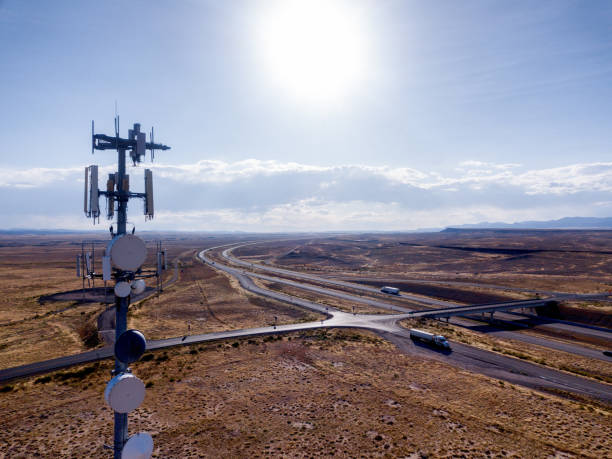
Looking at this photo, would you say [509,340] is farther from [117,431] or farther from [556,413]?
[117,431]

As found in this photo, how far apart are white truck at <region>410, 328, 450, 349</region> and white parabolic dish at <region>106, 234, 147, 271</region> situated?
44.7m

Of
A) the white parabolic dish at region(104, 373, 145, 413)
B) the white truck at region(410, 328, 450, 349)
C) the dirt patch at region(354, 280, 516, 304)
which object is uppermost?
the white parabolic dish at region(104, 373, 145, 413)

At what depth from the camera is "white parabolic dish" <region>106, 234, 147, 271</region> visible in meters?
11.8

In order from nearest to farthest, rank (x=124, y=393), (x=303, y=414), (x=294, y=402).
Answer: (x=124, y=393) < (x=303, y=414) < (x=294, y=402)

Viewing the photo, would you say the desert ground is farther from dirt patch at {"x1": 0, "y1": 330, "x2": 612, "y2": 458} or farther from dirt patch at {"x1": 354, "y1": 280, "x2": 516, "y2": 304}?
dirt patch at {"x1": 354, "y1": 280, "x2": 516, "y2": 304}

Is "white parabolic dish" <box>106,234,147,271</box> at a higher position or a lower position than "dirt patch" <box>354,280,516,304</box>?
higher

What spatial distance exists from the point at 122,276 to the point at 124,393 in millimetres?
4432

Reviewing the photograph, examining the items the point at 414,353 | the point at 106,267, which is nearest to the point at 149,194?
the point at 106,267

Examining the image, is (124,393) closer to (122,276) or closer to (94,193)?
(122,276)

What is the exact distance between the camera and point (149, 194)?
1392 cm

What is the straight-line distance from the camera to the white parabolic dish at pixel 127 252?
1181 cm

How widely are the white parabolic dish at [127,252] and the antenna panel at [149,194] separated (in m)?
1.69

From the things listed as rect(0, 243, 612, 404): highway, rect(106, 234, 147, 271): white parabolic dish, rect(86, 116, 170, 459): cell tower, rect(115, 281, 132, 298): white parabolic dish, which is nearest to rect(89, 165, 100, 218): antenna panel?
rect(86, 116, 170, 459): cell tower

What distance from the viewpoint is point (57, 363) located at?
37.0 m
